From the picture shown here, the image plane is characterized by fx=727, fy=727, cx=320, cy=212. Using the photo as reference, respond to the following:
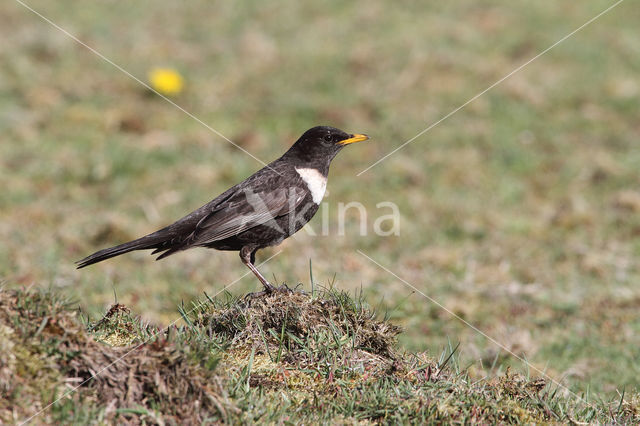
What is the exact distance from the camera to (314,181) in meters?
5.82

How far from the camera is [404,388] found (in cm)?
380

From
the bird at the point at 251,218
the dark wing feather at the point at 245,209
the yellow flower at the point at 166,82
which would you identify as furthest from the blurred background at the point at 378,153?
the dark wing feather at the point at 245,209

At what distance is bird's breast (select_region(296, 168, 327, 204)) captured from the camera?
573cm

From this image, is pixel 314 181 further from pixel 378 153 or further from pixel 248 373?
pixel 378 153

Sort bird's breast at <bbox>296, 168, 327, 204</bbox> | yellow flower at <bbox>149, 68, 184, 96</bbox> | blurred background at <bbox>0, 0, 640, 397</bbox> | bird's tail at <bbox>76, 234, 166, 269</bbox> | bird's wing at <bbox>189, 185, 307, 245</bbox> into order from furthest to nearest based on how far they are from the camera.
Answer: yellow flower at <bbox>149, 68, 184, 96</bbox>
blurred background at <bbox>0, 0, 640, 397</bbox>
bird's breast at <bbox>296, 168, 327, 204</bbox>
bird's wing at <bbox>189, 185, 307, 245</bbox>
bird's tail at <bbox>76, 234, 166, 269</bbox>

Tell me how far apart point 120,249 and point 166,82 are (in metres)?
8.92

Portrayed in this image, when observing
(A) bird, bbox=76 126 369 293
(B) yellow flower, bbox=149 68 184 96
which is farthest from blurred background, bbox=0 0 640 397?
(A) bird, bbox=76 126 369 293

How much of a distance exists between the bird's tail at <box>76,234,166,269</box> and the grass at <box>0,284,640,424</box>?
36.9 inches

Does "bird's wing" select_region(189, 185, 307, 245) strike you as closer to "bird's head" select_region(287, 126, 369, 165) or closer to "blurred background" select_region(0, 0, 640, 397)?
"bird's head" select_region(287, 126, 369, 165)

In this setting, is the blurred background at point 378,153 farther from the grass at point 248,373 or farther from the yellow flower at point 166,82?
the grass at point 248,373

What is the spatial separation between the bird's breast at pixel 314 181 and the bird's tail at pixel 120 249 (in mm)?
1204

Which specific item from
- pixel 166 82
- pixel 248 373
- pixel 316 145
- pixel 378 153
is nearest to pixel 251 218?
pixel 316 145

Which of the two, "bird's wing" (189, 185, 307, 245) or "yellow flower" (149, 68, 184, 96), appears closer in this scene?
"bird's wing" (189, 185, 307, 245)

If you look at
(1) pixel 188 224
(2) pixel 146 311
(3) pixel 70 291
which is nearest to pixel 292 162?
(1) pixel 188 224
